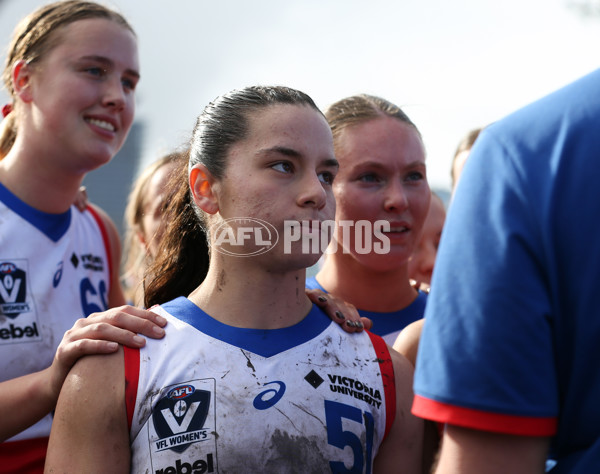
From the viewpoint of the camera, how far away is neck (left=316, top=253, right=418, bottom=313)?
10.9ft

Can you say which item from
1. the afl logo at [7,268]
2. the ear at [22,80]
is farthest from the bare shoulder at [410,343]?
the ear at [22,80]

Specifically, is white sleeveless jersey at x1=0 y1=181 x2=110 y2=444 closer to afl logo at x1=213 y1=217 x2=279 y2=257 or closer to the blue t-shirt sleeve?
afl logo at x1=213 y1=217 x2=279 y2=257

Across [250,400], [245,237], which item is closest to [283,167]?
[245,237]

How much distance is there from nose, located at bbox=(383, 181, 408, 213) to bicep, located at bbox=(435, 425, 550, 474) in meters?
2.09

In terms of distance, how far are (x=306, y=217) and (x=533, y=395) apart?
1.17 m

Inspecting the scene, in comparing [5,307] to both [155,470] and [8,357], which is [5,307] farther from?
[155,470]

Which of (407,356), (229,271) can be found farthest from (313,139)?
(407,356)

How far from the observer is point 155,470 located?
1.93 metres

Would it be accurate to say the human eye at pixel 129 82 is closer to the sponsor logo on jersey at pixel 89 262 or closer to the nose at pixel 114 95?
the nose at pixel 114 95

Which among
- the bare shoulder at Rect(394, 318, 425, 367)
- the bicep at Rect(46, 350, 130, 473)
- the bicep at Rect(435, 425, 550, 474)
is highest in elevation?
the bare shoulder at Rect(394, 318, 425, 367)

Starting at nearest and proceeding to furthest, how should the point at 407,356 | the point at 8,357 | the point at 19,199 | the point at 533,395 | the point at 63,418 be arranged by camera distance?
the point at 533,395
the point at 63,418
the point at 407,356
the point at 8,357
the point at 19,199

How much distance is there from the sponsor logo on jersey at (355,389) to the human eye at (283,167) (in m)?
0.70

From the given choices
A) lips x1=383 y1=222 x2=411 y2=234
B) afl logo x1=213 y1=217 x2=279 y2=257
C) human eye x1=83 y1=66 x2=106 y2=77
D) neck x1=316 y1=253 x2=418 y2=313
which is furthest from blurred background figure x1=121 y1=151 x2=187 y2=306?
afl logo x1=213 y1=217 x2=279 y2=257

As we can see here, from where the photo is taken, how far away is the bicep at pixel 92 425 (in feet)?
6.20
